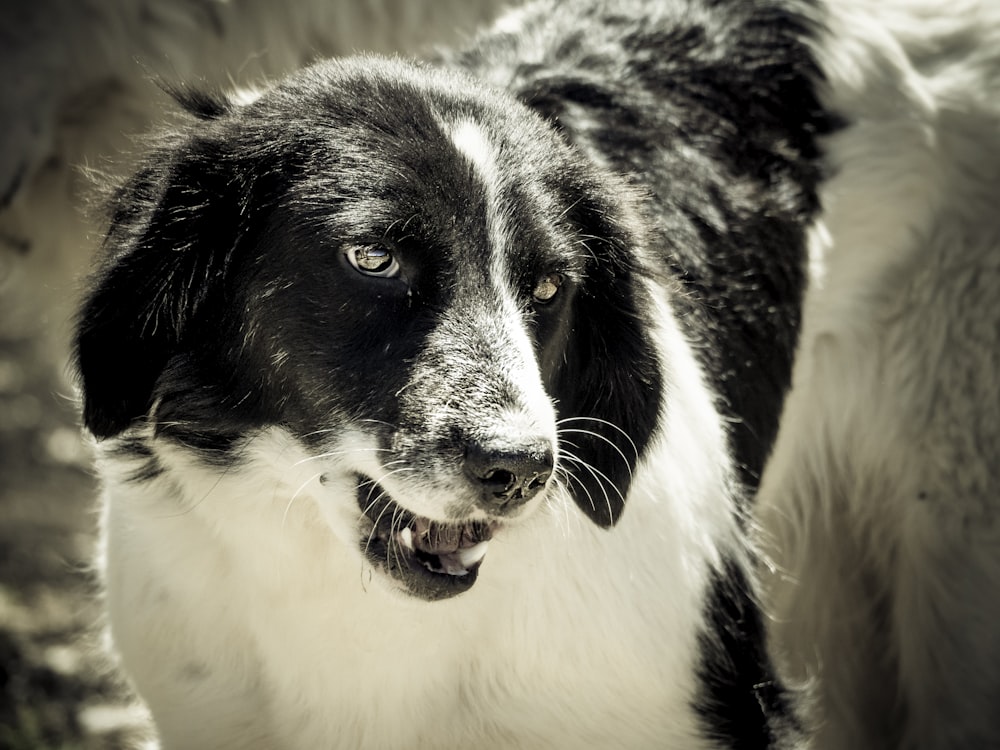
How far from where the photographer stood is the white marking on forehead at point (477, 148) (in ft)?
8.59

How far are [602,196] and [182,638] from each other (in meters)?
1.45

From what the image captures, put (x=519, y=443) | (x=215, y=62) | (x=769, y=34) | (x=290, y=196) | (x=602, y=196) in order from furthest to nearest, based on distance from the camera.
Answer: (x=215, y=62)
(x=769, y=34)
(x=602, y=196)
(x=290, y=196)
(x=519, y=443)

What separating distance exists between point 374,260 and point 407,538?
0.56 metres

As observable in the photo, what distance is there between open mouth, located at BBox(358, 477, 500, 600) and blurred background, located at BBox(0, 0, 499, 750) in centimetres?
192

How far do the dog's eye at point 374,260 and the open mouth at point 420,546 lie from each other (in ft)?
1.37

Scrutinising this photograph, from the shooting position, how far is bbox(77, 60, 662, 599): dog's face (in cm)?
244

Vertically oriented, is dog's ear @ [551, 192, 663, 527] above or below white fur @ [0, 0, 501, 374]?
below

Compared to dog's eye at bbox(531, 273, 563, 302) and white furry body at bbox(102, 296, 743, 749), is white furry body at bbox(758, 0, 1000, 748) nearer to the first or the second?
white furry body at bbox(102, 296, 743, 749)

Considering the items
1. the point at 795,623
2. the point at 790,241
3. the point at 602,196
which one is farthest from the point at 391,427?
the point at 795,623

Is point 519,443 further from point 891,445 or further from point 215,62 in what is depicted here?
point 215,62

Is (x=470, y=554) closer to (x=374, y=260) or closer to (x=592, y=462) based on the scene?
(x=592, y=462)

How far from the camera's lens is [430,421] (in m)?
2.41

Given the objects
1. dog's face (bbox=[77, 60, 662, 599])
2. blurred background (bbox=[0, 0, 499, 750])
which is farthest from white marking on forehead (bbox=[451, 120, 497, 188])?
blurred background (bbox=[0, 0, 499, 750])

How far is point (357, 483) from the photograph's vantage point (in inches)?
101
